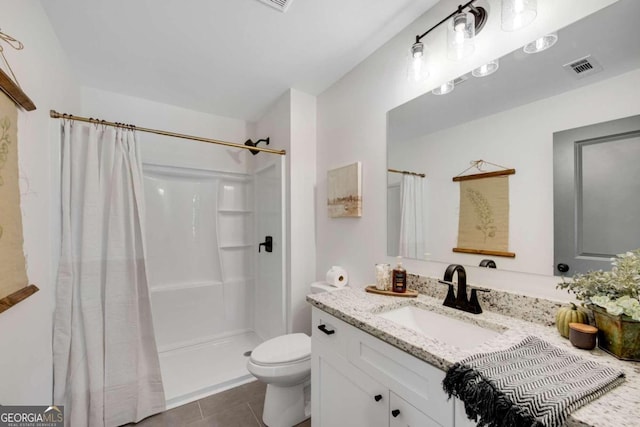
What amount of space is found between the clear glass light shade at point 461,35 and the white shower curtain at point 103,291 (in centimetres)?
201

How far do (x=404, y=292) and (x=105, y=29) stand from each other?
227 cm

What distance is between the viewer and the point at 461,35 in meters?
1.19

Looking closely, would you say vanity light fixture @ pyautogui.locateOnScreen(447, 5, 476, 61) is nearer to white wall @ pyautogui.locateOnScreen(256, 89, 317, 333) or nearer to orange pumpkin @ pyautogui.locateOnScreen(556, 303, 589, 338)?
orange pumpkin @ pyautogui.locateOnScreen(556, 303, 589, 338)

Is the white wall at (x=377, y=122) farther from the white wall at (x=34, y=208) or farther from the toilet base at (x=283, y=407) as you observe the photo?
the white wall at (x=34, y=208)

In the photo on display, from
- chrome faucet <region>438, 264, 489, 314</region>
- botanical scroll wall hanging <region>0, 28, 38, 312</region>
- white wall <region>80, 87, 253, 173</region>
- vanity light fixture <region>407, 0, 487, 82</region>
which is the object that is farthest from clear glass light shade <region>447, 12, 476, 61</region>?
white wall <region>80, 87, 253, 173</region>

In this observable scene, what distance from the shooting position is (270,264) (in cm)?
255

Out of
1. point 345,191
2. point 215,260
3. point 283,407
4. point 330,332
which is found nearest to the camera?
point 330,332

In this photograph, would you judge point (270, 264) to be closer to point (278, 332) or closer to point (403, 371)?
point (278, 332)

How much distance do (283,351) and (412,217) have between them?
3.83ft

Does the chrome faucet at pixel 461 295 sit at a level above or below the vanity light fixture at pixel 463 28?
below

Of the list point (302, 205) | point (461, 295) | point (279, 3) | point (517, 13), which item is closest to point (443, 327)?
point (461, 295)

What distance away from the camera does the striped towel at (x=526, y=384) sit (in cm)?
54

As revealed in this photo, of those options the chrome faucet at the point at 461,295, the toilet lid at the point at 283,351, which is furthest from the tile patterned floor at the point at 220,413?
the chrome faucet at the point at 461,295

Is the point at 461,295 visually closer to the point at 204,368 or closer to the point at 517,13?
the point at 517,13
